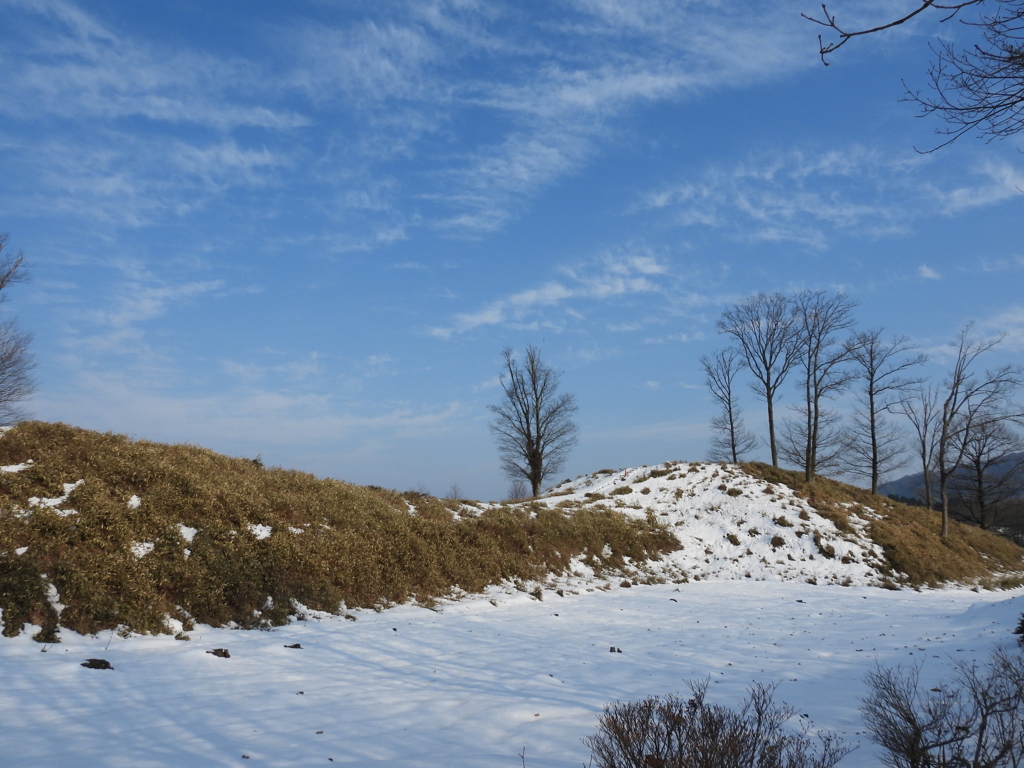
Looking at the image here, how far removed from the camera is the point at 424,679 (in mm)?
7254

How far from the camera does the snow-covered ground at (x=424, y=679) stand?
496 centimetres

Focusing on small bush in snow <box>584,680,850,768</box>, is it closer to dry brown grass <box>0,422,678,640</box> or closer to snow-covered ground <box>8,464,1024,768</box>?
snow-covered ground <box>8,464,1024,768</box>

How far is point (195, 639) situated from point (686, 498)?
19917mm

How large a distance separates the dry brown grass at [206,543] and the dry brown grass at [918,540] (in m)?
13.2

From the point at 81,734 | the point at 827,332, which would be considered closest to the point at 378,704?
the point at 81,734

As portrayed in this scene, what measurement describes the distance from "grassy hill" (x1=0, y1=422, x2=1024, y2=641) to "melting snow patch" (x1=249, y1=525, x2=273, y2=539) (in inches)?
2.0

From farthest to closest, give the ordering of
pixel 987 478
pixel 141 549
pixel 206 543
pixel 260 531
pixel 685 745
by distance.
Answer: pixel 987 478 → pixel 260 531 → pixel 206 543 → pixel 141 549 → pixel 685 745

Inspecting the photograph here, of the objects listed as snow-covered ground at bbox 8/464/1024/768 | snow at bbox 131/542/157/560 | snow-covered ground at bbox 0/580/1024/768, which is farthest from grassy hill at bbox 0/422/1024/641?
snow-covered ground at bbox 0/580/1024/768

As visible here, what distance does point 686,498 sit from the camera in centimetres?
2402

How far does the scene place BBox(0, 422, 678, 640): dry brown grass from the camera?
27.8 feet

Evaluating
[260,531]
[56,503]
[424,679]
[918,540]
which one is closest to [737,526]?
[918,540]

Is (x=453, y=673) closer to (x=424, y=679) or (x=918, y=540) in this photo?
(x=424, y=679)

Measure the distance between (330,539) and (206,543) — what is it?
9.14ft

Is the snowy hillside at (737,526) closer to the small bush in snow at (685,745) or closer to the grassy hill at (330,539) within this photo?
the grassy hill at (330,539)
